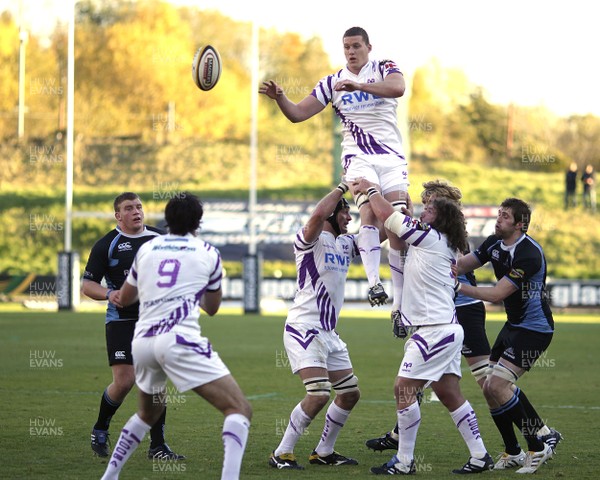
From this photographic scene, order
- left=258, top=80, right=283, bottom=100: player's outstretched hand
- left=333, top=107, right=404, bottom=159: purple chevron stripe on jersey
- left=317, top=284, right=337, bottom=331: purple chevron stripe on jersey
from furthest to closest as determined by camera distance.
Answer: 1. left=333, top=107, right=404, bottom=159: purple chevron stripe on jersey
2. left=258, top=80, right=283, bottom=100: player's outstretched hand
3. left=317, top=284, right=337, bottom=331: purple chevron stripe on jersey

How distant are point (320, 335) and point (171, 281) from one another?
2438 millimetres

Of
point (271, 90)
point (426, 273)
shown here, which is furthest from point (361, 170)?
point (426, 273)

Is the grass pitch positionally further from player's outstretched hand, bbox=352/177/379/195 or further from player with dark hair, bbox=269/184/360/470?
player's outstretched hand, bbox=352/177/379/195

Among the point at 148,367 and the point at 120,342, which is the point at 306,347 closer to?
the point at 120,342

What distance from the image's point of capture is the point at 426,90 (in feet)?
254

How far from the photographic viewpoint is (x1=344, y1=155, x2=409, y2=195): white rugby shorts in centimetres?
1005

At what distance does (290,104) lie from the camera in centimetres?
997

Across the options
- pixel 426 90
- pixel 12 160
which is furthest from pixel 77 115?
pixel 426 90

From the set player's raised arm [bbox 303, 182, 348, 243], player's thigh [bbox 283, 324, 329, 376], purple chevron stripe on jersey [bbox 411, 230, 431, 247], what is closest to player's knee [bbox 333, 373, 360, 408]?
player's thigh [bbox 283, 324, 329, 376]

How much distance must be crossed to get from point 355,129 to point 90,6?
66.2 m

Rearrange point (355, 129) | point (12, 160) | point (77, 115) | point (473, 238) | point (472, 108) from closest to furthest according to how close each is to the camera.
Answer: point (355, 129) < point (473, 238) < point (12, 160) < point (77, 115) < point (472, 108)

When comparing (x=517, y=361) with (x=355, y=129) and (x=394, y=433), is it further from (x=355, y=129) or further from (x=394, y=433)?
(x=355, y=129)

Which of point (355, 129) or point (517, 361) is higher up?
point (355, 129)

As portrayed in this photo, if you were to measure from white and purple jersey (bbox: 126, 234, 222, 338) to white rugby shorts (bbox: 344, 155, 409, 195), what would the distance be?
2.93m
